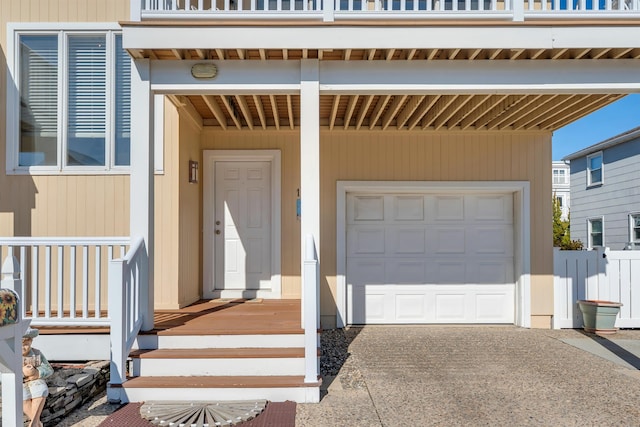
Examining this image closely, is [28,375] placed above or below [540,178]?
below

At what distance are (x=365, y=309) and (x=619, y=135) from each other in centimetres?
887

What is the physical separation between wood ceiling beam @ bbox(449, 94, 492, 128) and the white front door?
8.76 ft

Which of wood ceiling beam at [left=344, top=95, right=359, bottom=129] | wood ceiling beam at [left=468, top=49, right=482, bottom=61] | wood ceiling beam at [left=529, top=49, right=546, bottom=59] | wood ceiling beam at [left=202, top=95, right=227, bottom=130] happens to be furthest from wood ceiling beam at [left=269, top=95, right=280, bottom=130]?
wood ceiling beam at [left=529, top=49, right=546, bottom=59]

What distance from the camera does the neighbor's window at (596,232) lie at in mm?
13102

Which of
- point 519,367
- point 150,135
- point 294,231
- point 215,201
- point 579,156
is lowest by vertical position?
point 519,367

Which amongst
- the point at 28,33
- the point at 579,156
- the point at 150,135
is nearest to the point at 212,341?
the point at 150,135

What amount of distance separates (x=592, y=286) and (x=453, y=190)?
2409mm

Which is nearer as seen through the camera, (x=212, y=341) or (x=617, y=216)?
(x=212, y=341)

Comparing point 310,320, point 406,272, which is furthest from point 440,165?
point 310,320

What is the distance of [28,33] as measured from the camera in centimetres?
561

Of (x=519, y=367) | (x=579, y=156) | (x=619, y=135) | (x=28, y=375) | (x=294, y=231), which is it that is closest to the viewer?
(x=28, y=375)

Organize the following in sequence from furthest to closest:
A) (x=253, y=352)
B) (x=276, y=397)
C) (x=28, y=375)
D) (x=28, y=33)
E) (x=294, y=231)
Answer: (x=294, y=231), (x=28, y=33), (x=253, y=352), (x=276, y=397), (x=28, y=375)

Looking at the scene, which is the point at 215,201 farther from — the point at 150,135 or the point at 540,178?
the point at 540,178

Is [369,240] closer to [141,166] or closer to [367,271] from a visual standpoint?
A: [367,271]
